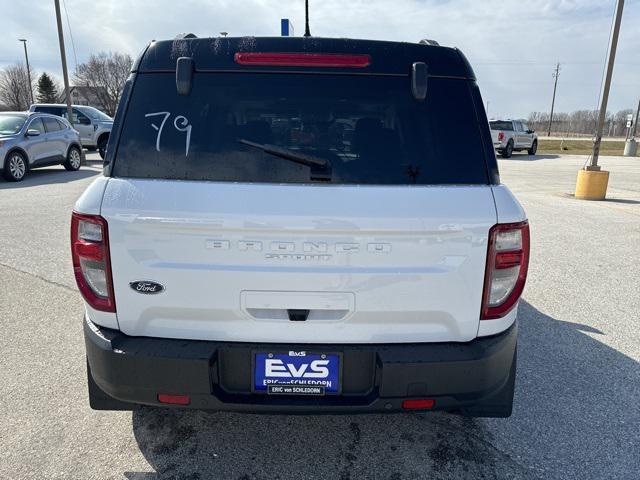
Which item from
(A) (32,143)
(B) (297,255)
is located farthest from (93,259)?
(A) (32,143)

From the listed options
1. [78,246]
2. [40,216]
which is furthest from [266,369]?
[40,216]

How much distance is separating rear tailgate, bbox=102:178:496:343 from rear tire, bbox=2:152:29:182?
12600 millimetres

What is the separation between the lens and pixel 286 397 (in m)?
2.04

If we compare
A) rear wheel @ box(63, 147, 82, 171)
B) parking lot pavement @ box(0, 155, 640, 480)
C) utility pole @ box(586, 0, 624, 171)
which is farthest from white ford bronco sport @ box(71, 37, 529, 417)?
rear wheel @ box(63, 147, 82, 171)

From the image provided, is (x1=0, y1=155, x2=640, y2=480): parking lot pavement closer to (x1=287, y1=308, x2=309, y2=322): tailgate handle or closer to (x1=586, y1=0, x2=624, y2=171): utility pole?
(x1=287, y1=308, x2=309, y2=322): tailgate handle

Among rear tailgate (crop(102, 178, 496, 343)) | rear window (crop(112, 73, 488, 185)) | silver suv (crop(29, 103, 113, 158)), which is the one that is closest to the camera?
rear tailgate (crop(102, 178, 496, 343))

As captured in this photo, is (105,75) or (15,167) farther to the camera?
(105,75)

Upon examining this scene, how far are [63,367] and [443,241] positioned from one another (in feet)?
9.19

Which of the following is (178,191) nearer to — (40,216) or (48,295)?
(48,295)

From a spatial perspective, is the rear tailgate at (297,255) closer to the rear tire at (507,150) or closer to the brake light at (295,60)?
the brake light at (295,60)

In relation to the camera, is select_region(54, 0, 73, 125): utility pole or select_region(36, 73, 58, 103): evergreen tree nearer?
select_region(54, 0, 73, 125): utility pole

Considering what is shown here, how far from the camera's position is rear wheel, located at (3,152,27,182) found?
12.2 m

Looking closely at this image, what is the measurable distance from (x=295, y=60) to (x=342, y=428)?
195 centimetres

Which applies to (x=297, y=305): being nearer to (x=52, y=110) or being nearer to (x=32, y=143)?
(x=32, y=143)
